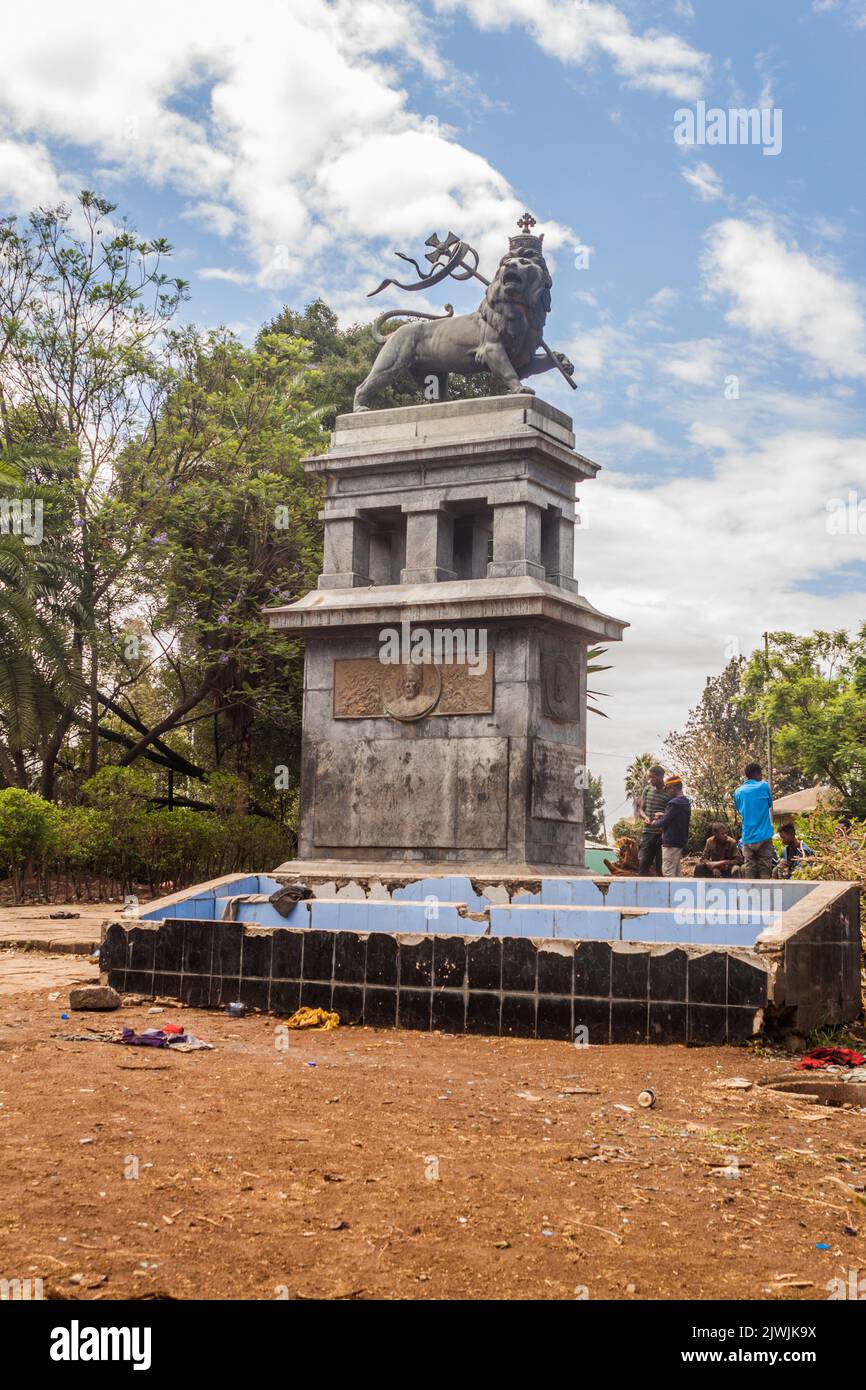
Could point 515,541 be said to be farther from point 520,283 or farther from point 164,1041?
point 164,1041

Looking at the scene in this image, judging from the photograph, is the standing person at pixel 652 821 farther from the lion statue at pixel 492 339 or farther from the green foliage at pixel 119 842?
the green foliage at pixel 119 842

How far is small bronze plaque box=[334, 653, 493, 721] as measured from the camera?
1375 cm

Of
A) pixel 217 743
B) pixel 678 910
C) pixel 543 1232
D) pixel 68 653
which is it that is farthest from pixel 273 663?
pixel 543 1232

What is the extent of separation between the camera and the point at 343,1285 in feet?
11.3

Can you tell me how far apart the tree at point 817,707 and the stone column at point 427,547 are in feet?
78.3

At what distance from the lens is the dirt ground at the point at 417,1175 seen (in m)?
3.58

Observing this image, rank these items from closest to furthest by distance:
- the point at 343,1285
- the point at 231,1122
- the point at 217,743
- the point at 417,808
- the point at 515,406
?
the point at 343,1285, the point at 231,1122, the point at 417,808, the point at 515,406, the point at 217,743

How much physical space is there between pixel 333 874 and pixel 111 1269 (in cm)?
930

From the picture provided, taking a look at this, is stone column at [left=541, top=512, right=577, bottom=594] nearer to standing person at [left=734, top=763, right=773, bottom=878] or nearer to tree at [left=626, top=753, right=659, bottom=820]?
standing person at [left=734, top=763, right=773, bottom=878]

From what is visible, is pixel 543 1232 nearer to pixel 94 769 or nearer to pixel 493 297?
pixel 493 297

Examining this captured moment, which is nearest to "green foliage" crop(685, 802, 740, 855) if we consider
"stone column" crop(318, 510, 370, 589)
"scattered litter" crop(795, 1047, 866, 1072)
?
"stone column" crop(318, 510, 370, 589)

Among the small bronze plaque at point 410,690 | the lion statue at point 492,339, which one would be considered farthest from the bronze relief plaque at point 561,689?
the lion statue at point 492,339

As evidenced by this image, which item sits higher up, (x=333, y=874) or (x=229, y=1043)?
(x=333, y=874)

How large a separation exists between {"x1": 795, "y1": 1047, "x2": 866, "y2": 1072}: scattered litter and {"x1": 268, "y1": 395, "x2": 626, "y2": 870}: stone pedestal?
6.15 metres
